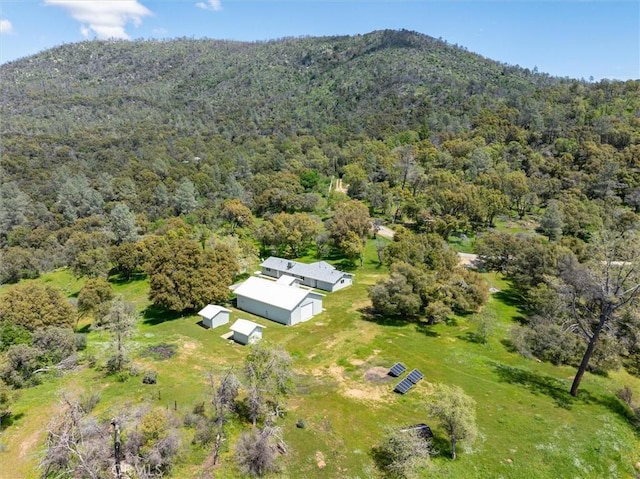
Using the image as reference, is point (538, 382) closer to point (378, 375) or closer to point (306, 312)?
point (378, 375)

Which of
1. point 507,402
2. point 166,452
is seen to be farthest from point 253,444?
point 507,402

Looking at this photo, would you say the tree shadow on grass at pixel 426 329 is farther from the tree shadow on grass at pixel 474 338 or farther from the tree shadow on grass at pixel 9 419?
the tree shadow on grass at pixel 9 419

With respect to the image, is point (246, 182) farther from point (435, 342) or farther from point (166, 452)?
point (166, 452)

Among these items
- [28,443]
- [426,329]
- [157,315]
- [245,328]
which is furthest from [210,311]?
[426,329]

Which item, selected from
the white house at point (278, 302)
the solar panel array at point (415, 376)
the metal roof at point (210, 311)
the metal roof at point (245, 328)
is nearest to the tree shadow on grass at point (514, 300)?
the solar panel array at point (415, 376)

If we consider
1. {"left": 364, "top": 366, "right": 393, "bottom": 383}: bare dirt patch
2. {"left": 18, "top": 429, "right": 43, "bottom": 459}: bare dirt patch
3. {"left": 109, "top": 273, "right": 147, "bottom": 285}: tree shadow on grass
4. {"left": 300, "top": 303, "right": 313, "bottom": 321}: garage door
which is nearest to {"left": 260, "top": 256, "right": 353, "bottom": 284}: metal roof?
{"left": 300, "top": 303, "right": 313, "bottom": 321}: garage door

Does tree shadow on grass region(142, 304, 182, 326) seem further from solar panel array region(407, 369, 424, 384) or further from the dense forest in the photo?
solar panel array region(407, 369, 424, 384)
